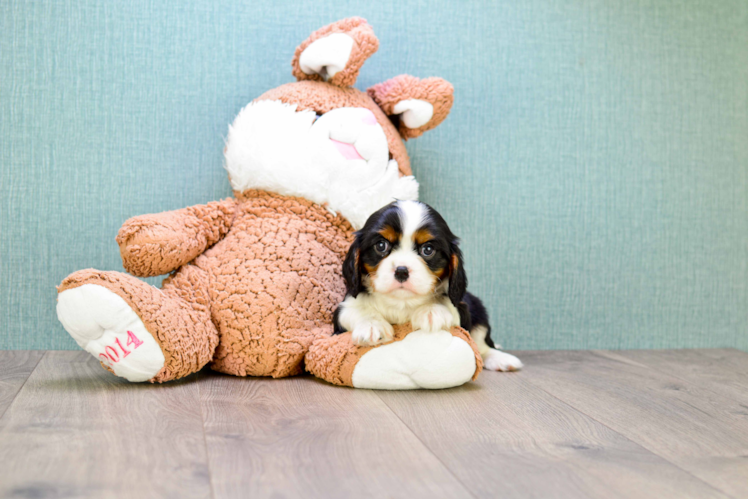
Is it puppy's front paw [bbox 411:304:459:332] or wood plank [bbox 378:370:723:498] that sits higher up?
puppy's front paw [bbox 411:304:459:332]

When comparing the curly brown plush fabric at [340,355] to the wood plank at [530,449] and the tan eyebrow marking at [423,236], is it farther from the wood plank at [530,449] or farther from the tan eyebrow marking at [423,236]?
the tan eyebrow marking at [423,236]

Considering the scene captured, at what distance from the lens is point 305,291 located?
1657 millimetres

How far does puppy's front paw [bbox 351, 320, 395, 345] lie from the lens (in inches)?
58.7

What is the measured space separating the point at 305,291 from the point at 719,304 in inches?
68.4

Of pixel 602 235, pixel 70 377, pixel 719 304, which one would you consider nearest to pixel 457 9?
pixel 602 235

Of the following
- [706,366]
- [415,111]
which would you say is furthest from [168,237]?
[706,366]

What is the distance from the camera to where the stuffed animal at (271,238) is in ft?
4.75

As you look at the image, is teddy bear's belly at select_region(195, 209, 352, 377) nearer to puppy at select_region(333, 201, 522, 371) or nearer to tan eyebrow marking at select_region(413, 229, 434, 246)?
puppy at select_region(333, 201, 522, 371)

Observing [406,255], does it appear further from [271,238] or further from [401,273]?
[271,238]

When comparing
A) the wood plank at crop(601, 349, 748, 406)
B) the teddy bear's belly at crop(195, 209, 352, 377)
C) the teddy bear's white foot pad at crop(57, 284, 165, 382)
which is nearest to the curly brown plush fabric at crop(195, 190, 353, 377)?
the teddy bear's belly at crop(195, 209, 352, 377)

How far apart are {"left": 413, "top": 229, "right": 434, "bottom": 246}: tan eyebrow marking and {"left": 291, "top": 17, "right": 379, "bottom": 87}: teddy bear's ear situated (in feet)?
2.05

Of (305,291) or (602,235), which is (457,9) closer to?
(602,235)

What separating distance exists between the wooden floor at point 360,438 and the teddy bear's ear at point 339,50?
90 centimetres

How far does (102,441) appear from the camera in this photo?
1.09 metres
